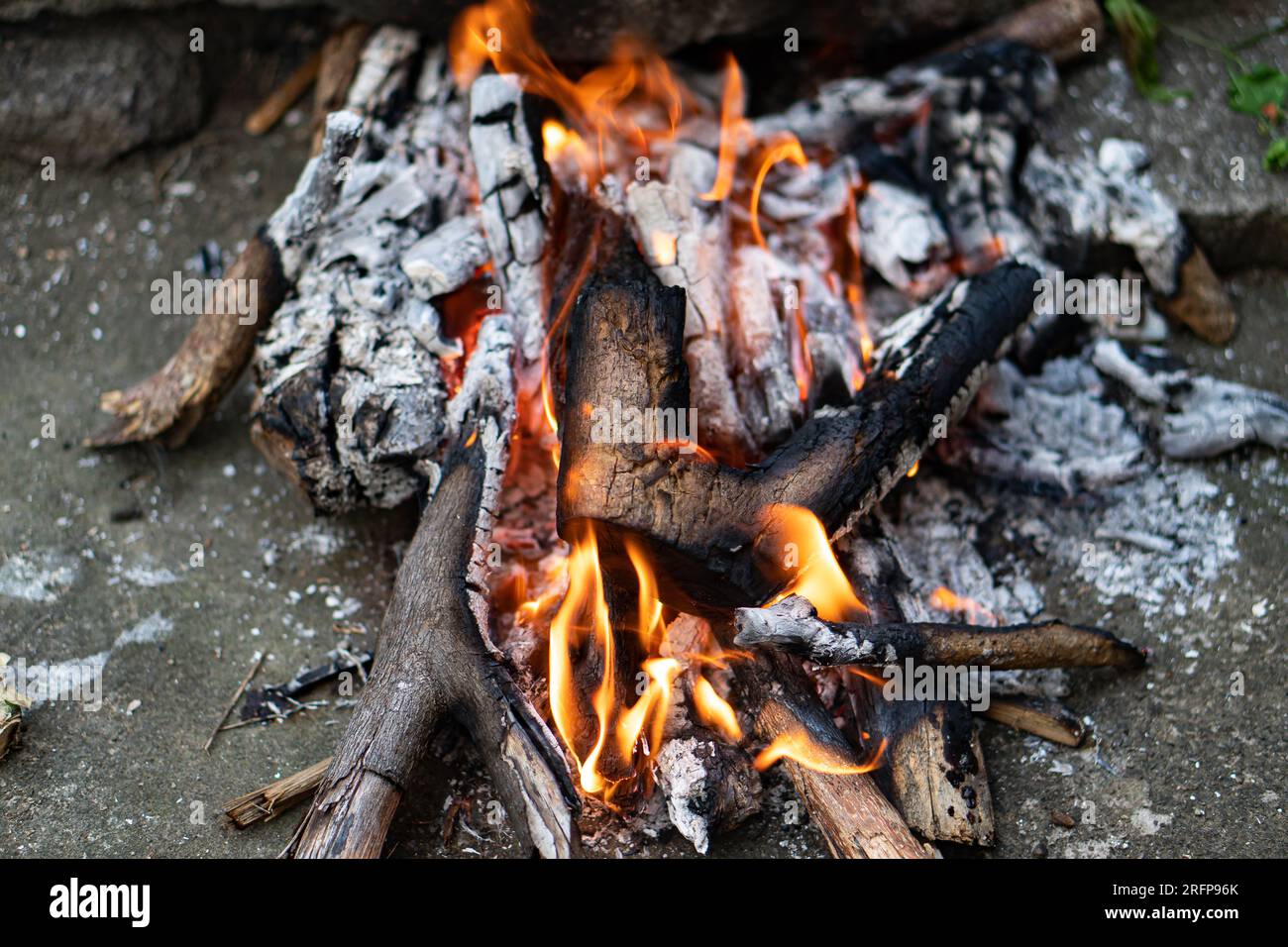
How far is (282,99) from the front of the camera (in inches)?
198

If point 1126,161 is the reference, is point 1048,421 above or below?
below

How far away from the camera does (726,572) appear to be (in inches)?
119

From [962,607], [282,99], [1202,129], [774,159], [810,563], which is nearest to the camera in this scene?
[810,563]

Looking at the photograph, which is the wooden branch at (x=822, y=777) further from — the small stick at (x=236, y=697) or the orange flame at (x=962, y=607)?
the small stick at (x=236, y=697)

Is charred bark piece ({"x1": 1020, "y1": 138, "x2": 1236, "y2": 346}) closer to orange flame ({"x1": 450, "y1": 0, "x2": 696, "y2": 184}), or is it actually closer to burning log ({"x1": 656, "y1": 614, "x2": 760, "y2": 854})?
orange flame ({"x1": 450, "y1": 0, "x2": 696, "y2": 184})

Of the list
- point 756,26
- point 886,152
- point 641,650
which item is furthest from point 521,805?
point 756,26

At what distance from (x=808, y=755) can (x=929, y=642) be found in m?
0.45

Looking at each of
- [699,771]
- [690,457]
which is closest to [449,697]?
[699,771]

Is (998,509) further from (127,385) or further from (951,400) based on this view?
(127,385)

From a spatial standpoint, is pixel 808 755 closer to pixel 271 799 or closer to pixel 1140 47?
pixel 271 799

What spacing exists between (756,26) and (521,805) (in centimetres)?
320

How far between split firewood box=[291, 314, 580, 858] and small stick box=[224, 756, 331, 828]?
0.24m

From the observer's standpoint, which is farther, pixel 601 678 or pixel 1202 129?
pixel 1202 129

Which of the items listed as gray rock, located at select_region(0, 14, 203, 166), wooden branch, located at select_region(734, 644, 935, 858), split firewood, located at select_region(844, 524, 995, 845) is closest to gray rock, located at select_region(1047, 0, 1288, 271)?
split firewood, located at select_region(844, 524, 995, 845)
